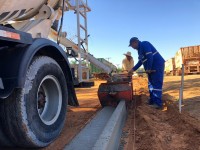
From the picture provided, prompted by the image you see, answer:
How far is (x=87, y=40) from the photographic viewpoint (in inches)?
297

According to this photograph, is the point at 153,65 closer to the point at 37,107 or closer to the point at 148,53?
the point at 148,53

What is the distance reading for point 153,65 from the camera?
23.9 ft

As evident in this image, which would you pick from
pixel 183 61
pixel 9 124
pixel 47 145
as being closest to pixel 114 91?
pixel 47 145

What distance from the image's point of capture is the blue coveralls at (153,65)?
7.10 m

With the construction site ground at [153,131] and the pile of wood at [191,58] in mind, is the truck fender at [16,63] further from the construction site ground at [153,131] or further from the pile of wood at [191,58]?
the pile of wood at [191,58]

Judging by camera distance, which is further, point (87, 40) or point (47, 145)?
point (87, 40)

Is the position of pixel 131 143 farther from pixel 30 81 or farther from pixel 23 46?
pixel 23 46

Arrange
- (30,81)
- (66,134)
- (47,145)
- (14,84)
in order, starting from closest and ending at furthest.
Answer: (14,84)
(30,81)
(47,145)
(66,134)

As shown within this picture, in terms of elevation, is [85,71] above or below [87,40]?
below

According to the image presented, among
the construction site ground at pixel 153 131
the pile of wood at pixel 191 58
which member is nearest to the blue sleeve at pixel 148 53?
the construction site ground at pixel 153 131

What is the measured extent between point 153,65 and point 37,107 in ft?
14.8

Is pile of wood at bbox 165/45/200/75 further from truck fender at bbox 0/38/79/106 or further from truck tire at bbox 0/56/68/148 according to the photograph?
truck fender at bbox 0/38/79/106

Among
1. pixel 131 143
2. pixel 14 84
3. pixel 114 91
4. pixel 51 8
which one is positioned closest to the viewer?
pixel 14 84

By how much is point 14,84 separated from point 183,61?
76.4 feet
